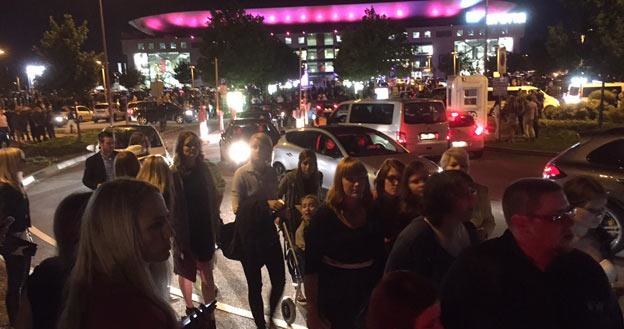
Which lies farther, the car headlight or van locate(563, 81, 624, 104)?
van locate(563, 81, 624, 104)

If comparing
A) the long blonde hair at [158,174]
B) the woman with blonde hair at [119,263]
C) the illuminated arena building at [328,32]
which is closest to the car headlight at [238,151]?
the long blonde hair at [158,174]

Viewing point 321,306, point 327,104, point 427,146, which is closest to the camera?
point 321,306

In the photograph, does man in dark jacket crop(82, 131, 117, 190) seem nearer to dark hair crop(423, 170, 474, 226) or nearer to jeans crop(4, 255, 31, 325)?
jeans crop(4, 255, 31, 325)

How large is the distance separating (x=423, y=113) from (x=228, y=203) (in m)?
6.41

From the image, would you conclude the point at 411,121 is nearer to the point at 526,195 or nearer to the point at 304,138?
the point at 304,138

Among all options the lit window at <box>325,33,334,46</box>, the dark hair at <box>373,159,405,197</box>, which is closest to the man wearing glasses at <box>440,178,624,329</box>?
the dark hair at <box>373,159,405,197</box>

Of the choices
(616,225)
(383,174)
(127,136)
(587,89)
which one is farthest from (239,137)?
(587,89)

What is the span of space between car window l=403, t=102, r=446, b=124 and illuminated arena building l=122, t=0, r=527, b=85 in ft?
394

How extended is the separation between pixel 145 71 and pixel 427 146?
138930 millimetres

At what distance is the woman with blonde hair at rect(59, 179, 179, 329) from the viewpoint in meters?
1.86

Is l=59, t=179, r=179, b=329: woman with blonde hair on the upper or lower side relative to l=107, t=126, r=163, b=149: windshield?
upper

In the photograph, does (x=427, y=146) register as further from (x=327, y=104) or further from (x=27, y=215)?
(x=327, y=104)

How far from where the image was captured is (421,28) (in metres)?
136

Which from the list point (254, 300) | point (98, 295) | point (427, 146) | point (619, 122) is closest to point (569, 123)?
point (619, 122)
